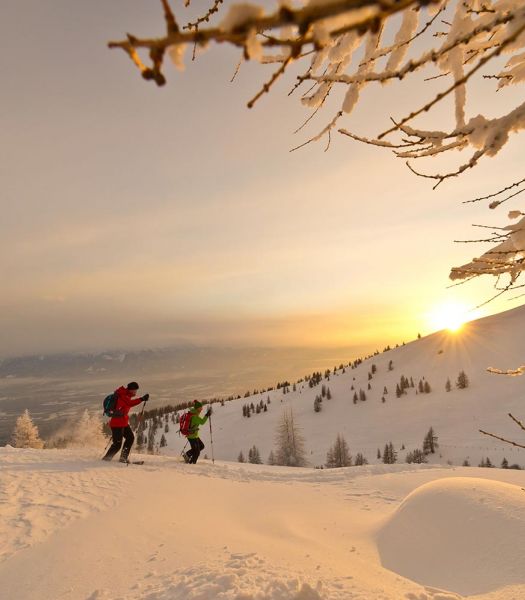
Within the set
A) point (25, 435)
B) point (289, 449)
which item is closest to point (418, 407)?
point (289, 449)

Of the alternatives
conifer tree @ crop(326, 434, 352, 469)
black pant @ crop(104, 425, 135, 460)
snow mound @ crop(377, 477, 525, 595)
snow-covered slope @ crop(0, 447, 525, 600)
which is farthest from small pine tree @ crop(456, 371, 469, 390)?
snow mound @ crop(377, 477, 525, 595)

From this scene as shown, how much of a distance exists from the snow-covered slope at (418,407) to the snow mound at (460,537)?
43.3 metres

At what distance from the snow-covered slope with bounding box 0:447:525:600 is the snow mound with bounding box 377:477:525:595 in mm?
14

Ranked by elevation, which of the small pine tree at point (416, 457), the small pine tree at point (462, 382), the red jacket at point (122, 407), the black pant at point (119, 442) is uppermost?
the small pine tree at point (462, 382)

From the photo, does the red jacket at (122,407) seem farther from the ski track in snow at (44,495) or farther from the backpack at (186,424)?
the backpack at (186,424)

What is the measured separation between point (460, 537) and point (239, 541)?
255cm

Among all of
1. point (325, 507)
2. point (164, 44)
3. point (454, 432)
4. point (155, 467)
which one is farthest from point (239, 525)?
point (454, 432)

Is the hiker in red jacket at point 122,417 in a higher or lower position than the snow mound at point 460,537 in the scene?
higher

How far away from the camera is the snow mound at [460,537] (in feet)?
12.4

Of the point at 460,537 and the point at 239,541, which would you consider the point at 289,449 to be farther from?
the point at 239,541

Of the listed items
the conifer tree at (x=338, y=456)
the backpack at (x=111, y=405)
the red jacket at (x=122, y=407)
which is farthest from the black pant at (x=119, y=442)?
the conifer tree at (x=338, y=456)

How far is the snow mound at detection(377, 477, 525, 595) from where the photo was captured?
149 inches

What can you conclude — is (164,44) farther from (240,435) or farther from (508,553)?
(240,435)

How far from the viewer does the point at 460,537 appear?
4.45m
